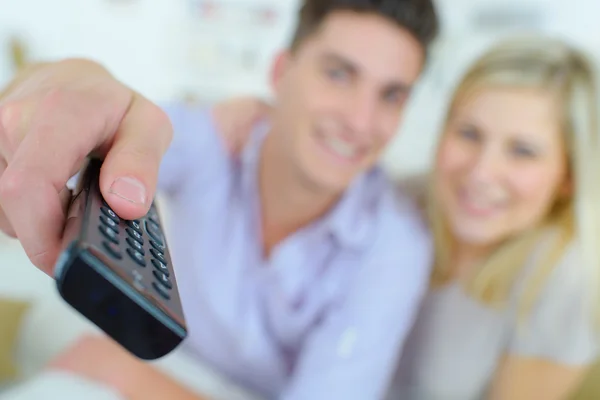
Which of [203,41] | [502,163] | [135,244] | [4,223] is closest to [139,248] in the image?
[135,244]

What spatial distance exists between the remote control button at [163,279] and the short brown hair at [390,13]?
1.39 feet

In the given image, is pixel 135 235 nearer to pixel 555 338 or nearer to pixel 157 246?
pixel 157 246

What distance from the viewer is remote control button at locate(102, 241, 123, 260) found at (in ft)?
0.73

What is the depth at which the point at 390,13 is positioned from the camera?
590 millimetres

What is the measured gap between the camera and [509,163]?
1.97ft

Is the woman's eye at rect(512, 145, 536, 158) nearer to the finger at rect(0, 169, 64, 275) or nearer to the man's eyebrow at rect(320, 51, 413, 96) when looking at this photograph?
the man's eyebrow at rect(320, 51, 413, 96)

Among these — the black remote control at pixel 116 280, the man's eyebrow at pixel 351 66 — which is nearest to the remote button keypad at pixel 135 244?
the black remote control at pixel 116 280

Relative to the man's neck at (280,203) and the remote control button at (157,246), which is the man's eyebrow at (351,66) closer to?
the man's neck at (280,203)

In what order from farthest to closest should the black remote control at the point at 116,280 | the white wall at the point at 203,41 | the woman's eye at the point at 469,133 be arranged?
1. the white wall at the point at 203,41
2. the woman's eye at the point at 469,133
3. the black remote control at the point at 116,280

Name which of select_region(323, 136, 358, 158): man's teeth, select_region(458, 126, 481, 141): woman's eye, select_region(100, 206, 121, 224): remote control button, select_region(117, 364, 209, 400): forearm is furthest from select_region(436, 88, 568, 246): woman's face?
select_region(100, 206, 121, 224): remote control button

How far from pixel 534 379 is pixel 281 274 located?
281mm

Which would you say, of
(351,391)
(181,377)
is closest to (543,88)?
(351,391)

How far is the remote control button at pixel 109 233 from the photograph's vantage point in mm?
230

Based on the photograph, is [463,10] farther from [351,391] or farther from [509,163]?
[351,391]
